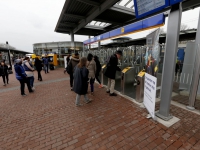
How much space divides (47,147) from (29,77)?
4.31 m

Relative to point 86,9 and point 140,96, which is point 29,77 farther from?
point 86,9

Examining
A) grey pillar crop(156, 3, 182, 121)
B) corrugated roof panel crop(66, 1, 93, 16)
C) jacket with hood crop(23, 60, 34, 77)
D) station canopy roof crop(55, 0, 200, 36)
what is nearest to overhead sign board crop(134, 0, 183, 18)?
grey pillar crop(156, 3, 182, 121)

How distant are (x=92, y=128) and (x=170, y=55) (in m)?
2.64

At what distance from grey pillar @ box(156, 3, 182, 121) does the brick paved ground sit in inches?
21.4

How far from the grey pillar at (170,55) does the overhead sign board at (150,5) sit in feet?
0.66

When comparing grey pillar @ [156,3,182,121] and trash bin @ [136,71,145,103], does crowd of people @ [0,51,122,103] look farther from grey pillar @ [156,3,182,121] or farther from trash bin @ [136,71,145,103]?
grey pillar @ [156,3,182,121]

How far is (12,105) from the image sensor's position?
4.09m

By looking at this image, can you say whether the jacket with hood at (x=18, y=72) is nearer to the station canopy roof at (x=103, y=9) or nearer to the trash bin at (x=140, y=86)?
the trash bin at (x=140, y=86)

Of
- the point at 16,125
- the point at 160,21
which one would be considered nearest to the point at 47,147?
the point at 16,125

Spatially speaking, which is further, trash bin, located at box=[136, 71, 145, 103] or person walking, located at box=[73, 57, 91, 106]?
trash bin, located at box=[136, 71, 145, 103]

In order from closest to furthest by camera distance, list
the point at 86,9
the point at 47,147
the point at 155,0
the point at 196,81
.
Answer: the point at 47,147, the point at 155,0, the point at 196,81, the point at 86,9

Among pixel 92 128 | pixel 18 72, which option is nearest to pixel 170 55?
pixel 92 128

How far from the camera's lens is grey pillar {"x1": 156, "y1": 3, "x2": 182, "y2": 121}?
2492 mm

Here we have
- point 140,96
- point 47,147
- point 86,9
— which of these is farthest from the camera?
point 86,9
